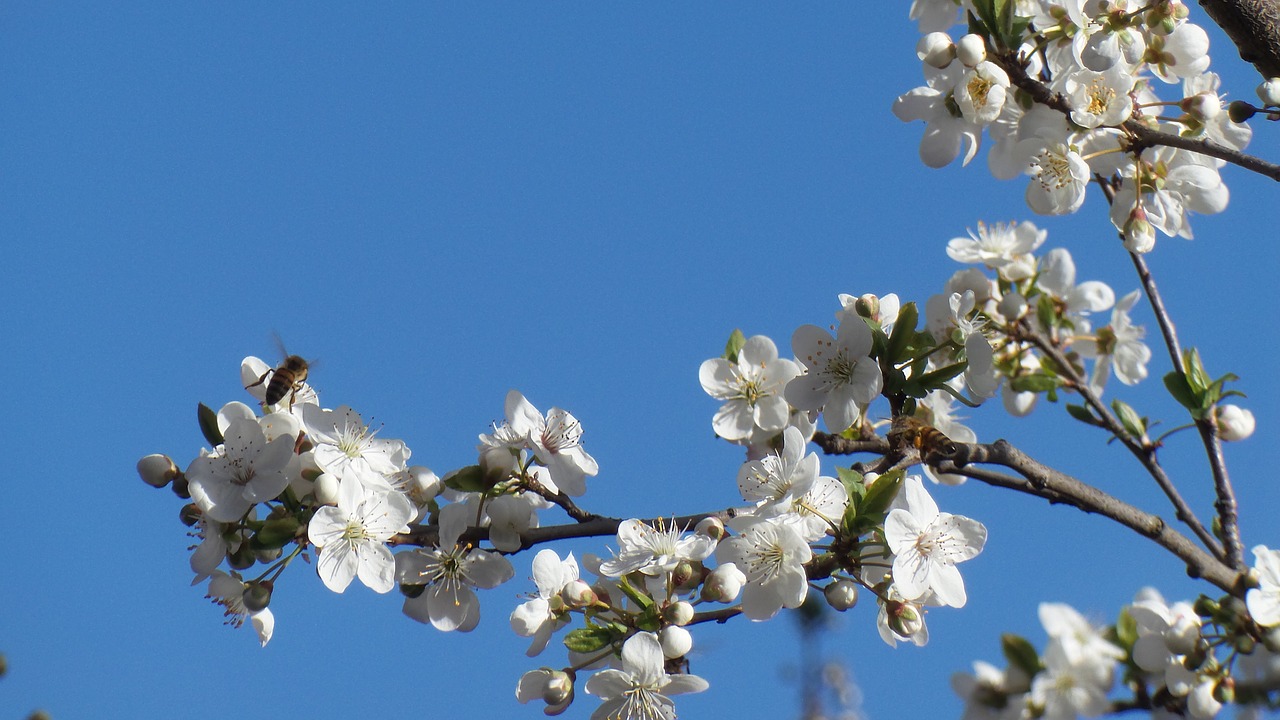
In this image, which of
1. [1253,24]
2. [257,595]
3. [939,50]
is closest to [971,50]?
[939,50]

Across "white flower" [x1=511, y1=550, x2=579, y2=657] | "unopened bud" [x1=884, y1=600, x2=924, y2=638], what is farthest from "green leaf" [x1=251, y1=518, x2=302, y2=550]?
"unopened bud" [x1=884, y1=600, x2=924, y2=638]

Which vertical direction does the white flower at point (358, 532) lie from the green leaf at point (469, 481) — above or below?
below

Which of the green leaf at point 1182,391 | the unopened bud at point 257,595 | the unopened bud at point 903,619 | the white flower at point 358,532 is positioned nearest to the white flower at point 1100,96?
the green leaf at point 1182,391

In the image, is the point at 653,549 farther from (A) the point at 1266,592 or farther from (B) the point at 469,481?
(A) the point at 1266,592

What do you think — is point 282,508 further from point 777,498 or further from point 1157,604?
point 1157,604

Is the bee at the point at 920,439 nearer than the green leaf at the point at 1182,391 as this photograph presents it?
Yes

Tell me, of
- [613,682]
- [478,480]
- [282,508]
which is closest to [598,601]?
[613,682]

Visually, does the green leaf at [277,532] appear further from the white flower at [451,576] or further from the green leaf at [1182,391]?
the green leaf at [1182,391]
